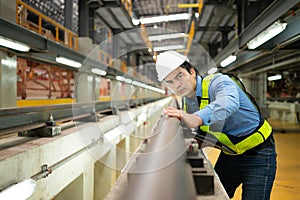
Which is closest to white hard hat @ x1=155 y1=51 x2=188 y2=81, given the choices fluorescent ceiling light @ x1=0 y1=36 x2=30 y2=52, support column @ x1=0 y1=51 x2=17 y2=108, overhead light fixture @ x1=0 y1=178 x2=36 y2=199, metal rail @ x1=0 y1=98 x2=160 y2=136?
overhead light fixture @ x1=0 y1=178 x2=36 y2=199

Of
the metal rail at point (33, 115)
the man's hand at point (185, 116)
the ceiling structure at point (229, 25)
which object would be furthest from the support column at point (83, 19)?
the man's hand at point (185, 116)

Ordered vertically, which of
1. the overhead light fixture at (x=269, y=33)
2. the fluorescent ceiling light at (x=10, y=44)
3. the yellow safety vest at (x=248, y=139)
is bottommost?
the yellow safety vest at (x=248, y=139)

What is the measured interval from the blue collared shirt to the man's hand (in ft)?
0.14

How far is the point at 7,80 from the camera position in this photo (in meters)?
3.89

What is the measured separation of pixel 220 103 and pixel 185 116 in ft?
0.71

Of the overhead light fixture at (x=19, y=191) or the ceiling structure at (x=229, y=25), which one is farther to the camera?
the ceiling structure at (x=229, y=25)

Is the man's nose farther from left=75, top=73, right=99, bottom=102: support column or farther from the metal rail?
left=75, top=73, right=99, bottom=102: support column

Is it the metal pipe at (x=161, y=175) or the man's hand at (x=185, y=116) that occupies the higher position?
the man's hand at (x=185, y=116)

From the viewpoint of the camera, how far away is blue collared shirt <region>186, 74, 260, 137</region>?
1.22m

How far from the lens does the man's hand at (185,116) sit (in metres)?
1.11

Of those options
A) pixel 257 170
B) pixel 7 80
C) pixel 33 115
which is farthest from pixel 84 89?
pixel 257 170

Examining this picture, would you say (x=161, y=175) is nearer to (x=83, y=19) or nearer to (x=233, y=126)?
(x=233, y=126)

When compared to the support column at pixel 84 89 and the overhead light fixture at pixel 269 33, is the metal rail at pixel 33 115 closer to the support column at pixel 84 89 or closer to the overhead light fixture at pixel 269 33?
the overhead light fixture at pixel 269 33

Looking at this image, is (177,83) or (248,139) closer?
(177,83)
